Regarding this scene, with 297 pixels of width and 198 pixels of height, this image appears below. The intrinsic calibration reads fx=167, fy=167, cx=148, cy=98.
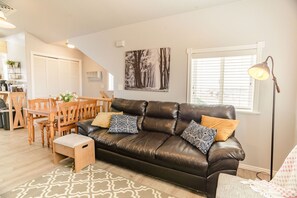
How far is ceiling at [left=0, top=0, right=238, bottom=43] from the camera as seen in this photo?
2.88 m

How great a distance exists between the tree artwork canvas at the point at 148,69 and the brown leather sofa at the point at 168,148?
49 cm

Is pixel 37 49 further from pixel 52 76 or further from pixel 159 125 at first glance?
pixel 159 125

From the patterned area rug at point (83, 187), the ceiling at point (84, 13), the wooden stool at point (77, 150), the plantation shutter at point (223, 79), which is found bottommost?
the patterned area rug at point (83, 187)

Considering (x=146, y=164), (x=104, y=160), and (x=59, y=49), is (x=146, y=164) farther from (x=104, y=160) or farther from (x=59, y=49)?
(x=59, y=49)

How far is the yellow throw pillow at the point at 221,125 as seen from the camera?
7.20 ft

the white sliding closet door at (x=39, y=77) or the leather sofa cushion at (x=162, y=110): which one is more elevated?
the white sliding closet door at (x=39, y=77)

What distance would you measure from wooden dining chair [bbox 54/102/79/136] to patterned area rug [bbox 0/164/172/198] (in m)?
0.90

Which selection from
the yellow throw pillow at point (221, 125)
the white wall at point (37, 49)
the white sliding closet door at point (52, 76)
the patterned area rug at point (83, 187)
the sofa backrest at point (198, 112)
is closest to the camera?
the patterned area rug at point (83, 187)

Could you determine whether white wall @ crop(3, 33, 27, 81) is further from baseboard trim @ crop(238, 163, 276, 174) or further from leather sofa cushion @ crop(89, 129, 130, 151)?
baseboard trim @ crop(238, 163, 276, 174)

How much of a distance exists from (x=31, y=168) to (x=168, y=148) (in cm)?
209

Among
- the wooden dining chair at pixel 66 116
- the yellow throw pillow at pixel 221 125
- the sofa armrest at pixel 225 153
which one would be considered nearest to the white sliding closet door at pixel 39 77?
the wooden dining chair at pixel 66 116

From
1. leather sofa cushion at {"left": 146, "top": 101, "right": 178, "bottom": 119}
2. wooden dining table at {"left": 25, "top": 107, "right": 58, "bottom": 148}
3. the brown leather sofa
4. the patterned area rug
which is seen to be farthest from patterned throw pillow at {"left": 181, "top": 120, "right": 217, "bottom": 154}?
wooden dining table at {"left": 25, "top": 107, "right": 58, "bottom": 148}

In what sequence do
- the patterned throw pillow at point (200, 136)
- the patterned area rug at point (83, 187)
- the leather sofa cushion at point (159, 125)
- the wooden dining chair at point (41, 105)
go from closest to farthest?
the patterned area rug at point (83, 187), the patterned throw pillow at point (200, 136), the leather sofa cushion at point (159, 125), the wooden dining chair at point (41, 105)

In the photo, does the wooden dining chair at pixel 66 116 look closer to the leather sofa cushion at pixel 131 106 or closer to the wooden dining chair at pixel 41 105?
the wooden dining chair at pixel 41 105
